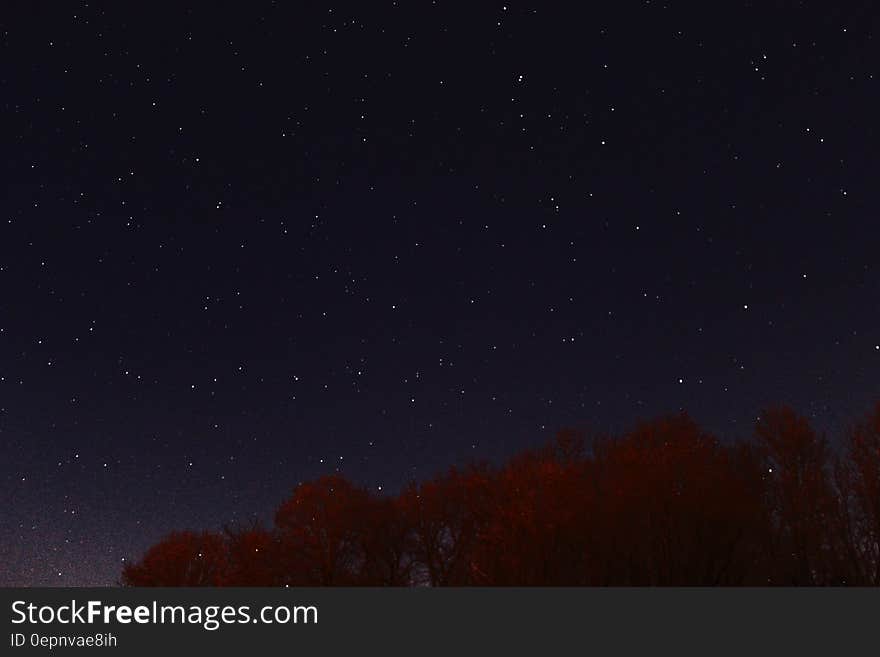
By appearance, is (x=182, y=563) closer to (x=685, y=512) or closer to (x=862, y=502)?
(x=685, y=512)

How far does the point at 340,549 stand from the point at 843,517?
31.3 meters

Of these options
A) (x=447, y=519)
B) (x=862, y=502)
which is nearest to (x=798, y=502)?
(x=862, y=502)

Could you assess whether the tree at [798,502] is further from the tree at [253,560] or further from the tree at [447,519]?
the tree at [253,560]

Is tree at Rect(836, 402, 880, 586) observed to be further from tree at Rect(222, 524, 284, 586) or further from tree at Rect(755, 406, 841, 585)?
tree at Rect(222, 524, 284, 586)
